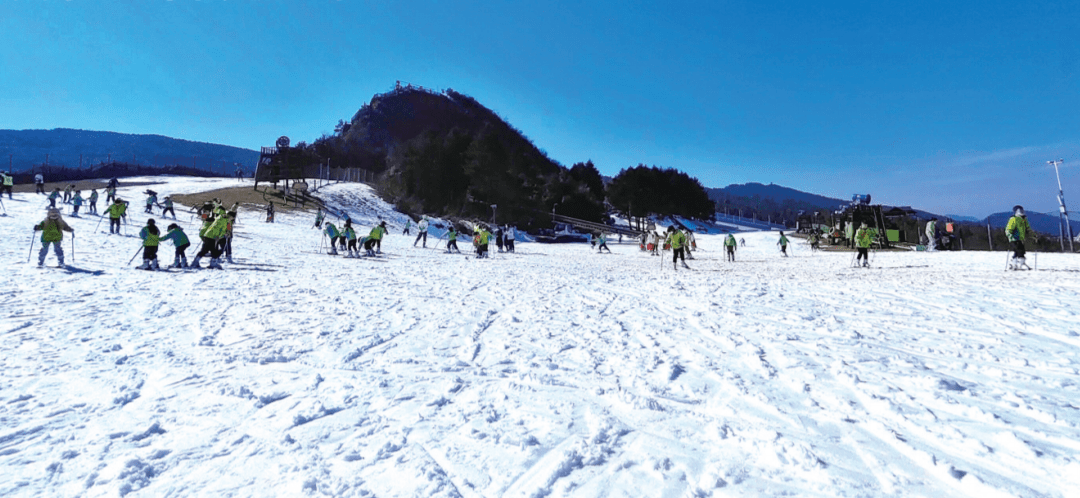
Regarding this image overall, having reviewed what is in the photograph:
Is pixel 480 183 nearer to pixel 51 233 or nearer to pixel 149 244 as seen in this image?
pixel 149 244

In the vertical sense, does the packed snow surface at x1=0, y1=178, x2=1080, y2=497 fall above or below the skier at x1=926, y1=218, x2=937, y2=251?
below

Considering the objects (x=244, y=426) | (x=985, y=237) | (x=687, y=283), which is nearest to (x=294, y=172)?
(x=687, y=283)

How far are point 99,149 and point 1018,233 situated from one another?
239m

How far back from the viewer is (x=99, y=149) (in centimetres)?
17088

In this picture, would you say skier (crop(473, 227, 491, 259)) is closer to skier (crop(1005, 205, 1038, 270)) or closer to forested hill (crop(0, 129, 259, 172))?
skier (crop(1005, 205, 1038, 270))

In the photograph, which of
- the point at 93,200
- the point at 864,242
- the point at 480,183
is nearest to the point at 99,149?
the point at 480,183

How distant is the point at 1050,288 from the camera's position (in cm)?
934

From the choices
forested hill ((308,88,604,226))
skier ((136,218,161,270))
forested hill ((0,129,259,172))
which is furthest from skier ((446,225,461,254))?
forested hill ((0,129,259,172))

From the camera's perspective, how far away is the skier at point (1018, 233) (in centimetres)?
1294

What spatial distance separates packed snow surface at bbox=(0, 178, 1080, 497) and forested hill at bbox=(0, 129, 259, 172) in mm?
182647

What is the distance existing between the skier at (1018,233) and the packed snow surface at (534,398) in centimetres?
742

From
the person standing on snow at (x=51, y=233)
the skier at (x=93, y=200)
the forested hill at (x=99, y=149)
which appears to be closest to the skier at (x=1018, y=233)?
the person standing on snow at (x=51, y=233)

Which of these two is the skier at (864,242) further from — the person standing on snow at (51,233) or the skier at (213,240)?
the person standing on snow at (51,233)

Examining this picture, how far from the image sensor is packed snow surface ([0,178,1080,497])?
8.08 ft
